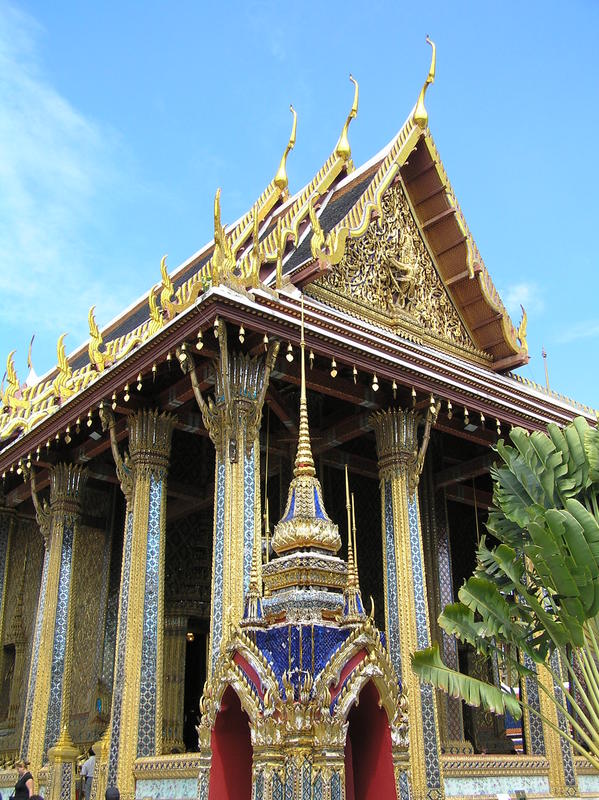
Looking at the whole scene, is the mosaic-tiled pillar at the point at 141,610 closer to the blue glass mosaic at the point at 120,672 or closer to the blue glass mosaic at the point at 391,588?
the blue glass mosaic at the point at 120,672

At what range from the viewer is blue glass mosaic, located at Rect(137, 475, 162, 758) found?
827 cm

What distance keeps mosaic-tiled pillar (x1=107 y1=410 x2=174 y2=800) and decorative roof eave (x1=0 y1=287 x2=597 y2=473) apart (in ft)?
2.40

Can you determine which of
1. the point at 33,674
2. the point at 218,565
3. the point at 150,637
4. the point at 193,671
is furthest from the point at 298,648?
the point at 193,671

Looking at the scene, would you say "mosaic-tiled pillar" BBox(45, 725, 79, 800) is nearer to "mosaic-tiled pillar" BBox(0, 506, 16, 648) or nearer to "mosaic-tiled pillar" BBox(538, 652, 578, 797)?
"mosaic-tiled pillar" BBox(0, 506, 16, 648)

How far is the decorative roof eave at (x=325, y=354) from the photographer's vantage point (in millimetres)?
8211

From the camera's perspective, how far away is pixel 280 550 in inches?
181

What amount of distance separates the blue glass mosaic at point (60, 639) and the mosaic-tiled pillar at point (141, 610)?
193 cm

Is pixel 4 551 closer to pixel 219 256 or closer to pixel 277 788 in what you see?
pixel 219 256

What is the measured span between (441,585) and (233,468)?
4.30 m

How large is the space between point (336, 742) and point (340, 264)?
7975 mm

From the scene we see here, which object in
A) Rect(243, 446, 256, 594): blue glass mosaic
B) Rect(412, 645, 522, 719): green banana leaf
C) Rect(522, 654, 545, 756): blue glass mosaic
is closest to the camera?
Rect(412, 645, 522, 719): green banana leaf

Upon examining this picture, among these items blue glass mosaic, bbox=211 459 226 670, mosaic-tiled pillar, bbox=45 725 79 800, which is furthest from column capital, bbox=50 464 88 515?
blue glass mosaic, bbox=211 459 226 670

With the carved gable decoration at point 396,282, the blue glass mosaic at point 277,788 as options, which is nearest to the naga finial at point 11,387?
the carved gable decoration at point 396,282

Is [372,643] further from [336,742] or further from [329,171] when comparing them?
[329,171]
